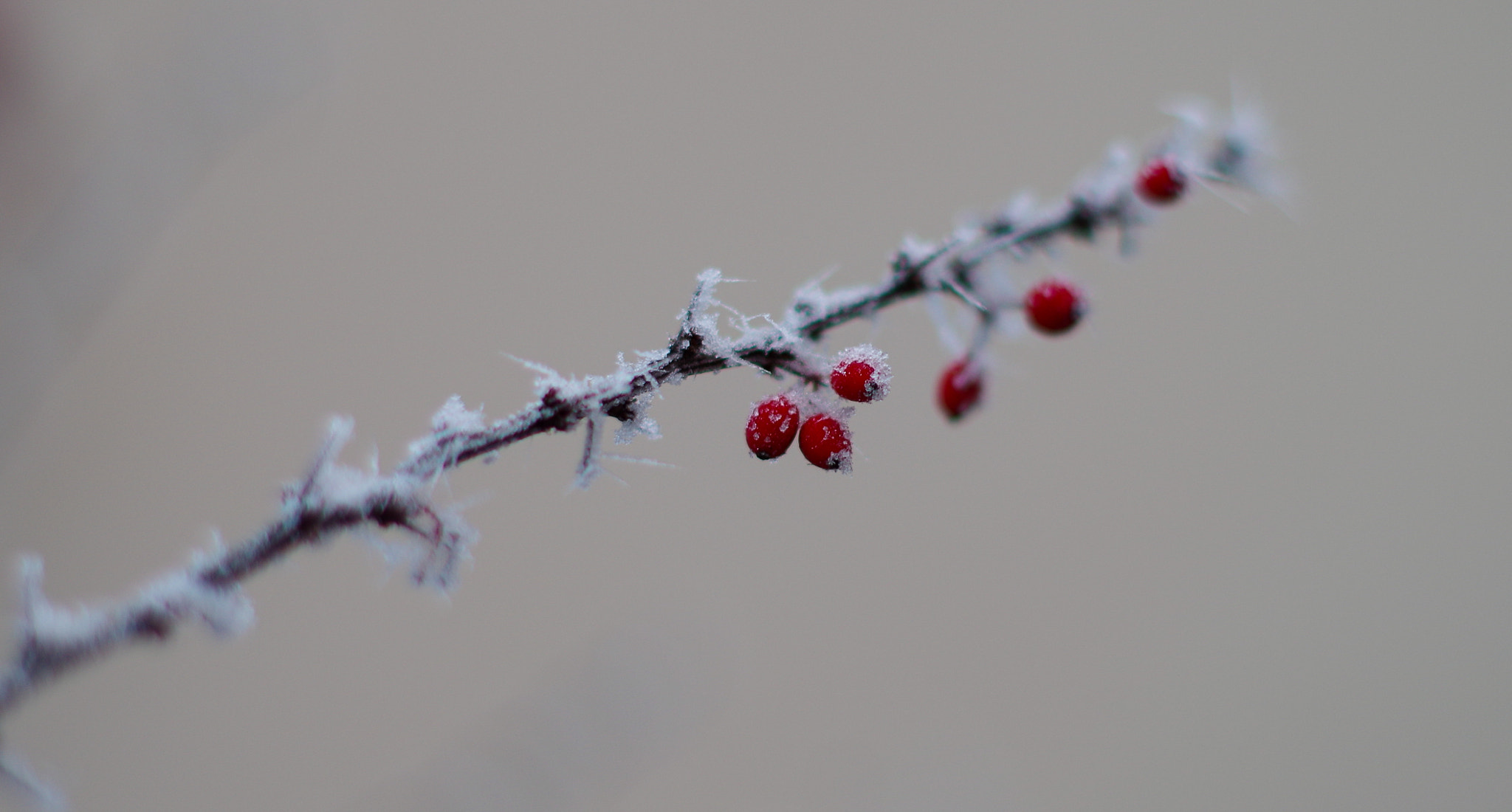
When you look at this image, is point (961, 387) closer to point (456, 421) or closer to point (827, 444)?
point (827, 444)

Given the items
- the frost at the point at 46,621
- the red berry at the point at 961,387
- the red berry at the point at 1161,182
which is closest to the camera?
the frost at the point at 46,621

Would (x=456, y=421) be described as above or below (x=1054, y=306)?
below

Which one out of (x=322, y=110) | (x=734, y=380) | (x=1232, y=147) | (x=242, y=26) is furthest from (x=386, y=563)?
(x=322, y=110)

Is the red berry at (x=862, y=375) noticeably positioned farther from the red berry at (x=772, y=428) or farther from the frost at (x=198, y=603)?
the frost at (x=198, y=603)

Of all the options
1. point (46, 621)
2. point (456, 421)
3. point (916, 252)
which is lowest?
point (46, 621)

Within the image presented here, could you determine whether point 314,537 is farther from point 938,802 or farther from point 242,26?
point 938,802

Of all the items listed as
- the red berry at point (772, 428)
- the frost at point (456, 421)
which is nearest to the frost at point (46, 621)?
the frost at point (456, 421)

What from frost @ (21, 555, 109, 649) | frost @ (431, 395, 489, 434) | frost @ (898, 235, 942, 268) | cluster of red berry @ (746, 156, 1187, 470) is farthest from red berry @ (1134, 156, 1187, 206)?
frost @ (21, 555, 109, 649)

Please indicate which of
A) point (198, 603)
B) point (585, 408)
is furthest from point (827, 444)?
point (198, 603)
